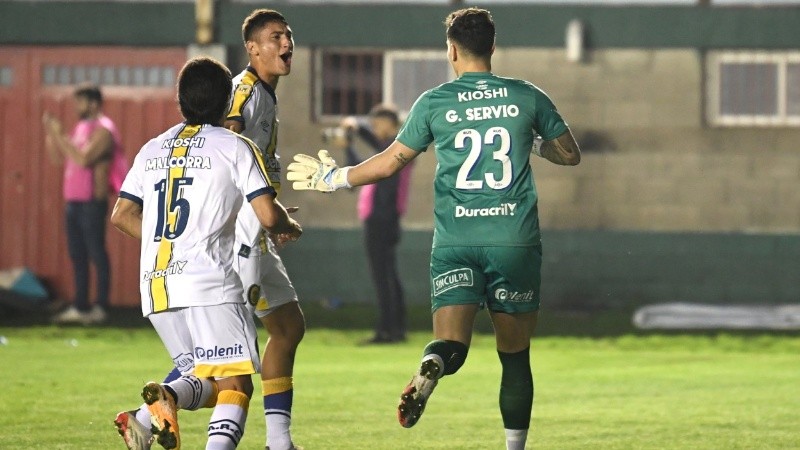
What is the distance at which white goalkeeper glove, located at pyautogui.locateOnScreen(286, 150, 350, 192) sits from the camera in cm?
770

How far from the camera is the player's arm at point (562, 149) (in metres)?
7.45

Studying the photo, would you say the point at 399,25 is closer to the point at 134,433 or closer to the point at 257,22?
the point at 257,22

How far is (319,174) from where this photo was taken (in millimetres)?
7770

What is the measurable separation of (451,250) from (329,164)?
83cm

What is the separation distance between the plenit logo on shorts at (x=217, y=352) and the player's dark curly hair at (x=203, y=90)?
3.22 ft

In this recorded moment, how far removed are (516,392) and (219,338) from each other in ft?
4.89

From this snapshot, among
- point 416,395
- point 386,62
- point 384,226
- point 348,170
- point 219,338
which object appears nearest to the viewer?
point 219,338

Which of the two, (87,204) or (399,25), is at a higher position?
(399,25)

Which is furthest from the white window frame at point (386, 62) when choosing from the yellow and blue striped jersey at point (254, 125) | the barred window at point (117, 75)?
the yellow and blue striped jersey at point (254, 125)

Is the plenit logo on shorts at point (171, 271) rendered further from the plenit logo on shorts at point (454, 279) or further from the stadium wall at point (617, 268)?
the stadium wall at point (617, 268)

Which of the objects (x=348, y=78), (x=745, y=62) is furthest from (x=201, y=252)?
(x=745, y=62)

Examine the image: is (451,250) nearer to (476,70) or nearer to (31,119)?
(476,70)

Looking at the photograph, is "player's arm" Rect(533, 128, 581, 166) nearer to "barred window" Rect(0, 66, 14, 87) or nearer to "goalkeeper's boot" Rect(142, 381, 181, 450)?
"goalkeeper's boot" Rect(142, 381, 181, 450)

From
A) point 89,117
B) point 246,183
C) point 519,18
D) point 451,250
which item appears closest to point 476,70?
point 451,250
